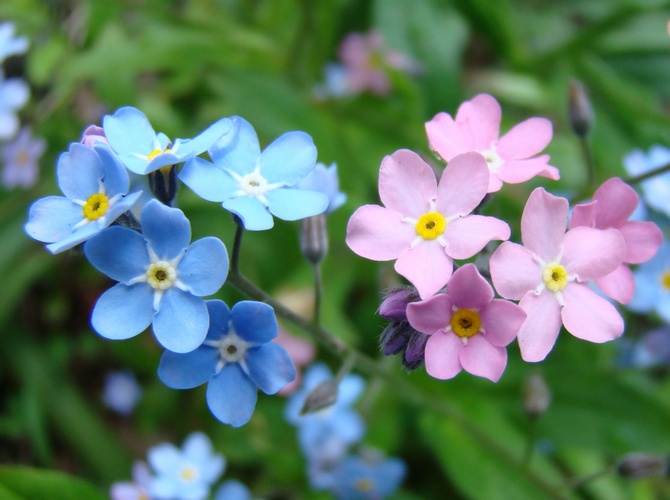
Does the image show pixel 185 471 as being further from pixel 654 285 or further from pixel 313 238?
pixel 654 285

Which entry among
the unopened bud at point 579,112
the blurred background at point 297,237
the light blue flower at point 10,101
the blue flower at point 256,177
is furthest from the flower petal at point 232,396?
the light blue flower at point 10,101

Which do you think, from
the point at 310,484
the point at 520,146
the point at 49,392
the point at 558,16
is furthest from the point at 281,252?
the point at 558,16

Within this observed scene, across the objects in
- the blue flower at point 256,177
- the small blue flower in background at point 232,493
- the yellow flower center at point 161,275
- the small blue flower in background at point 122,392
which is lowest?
the small blue flower in background at point 122,392

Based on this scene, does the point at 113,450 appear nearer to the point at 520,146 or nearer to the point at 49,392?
the point at 49,392

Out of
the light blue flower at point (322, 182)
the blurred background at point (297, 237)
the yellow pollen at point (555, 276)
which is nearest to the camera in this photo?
the yellow pollen at point (555, 276)

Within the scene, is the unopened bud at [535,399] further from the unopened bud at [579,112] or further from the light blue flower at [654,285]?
the unopened bud at [579,112]

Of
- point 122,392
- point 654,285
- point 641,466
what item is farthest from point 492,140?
point 122,392

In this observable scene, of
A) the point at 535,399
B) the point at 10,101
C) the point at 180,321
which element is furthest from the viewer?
the point at 10,101
